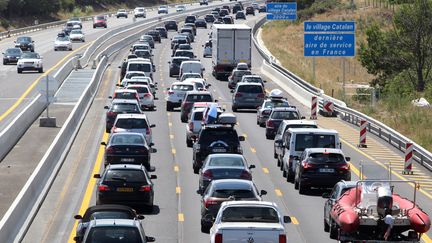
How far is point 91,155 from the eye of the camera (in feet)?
139

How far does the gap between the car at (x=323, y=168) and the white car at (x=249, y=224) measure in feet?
32.3

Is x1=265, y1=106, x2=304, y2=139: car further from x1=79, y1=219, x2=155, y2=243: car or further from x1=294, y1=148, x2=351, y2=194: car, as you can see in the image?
x1=79, y1=219, x2=155, y2=243: car

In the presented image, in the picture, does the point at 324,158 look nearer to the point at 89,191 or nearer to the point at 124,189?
the point at 124,189

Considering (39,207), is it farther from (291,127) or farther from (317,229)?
(291,127)

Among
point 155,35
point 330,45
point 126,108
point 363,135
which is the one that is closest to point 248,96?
point 126,108

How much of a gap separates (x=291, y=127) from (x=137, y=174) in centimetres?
1168

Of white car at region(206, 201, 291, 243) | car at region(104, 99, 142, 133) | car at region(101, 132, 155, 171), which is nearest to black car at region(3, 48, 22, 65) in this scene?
car at region(104, 99, 142, 133)

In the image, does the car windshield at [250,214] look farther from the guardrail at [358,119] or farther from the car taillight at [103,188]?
the guardrail at [358,119]

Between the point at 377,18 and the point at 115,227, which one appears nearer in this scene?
the point at 115,227

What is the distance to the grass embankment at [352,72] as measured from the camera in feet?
184

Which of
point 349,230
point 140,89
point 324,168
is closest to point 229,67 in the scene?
point 140,89

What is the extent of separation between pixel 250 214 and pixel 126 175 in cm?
775

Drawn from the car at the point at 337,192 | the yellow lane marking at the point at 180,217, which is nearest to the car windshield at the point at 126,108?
the yellow lane marking at the point at 180,217

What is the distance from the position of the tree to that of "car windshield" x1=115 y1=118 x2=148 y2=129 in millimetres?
43915
